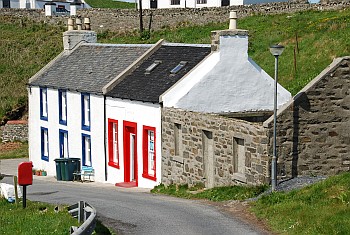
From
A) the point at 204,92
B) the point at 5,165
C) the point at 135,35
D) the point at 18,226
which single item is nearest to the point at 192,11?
the point at 135,35

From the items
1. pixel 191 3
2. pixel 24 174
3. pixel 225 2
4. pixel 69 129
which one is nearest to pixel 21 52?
pixel 191 3

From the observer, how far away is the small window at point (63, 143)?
3573 cm

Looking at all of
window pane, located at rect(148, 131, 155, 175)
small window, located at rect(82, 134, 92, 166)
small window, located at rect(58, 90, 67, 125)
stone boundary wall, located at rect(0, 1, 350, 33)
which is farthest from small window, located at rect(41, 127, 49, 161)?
stone boundary wall, located at rect(0, 1, 350, 33)

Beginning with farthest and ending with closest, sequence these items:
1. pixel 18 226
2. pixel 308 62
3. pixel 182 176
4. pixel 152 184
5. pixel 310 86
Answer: pixel 308 62, pixel 152 184, pixel 182 176, pixel 310 86, pixel 18 226

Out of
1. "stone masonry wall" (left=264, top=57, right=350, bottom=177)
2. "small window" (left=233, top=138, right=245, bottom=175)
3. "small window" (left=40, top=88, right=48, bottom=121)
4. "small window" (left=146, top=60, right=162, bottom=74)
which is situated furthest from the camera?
"small window" (left=40, top=88, right=48, bottom=121)

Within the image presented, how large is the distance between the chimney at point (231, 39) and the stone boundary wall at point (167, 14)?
3616cm

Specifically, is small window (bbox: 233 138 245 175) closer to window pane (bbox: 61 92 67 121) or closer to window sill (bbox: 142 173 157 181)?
window sill (bbox: 142 173 157 181)

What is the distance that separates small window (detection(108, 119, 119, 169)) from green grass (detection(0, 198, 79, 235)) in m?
10.6

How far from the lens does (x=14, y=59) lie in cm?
6488

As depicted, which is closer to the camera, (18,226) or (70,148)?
(18,226)

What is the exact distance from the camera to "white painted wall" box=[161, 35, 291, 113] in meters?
27.1

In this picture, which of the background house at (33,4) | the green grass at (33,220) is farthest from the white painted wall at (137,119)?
the background house at (33,4)

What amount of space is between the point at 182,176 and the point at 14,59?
42.2 metres

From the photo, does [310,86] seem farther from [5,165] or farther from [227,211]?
[5,165]
